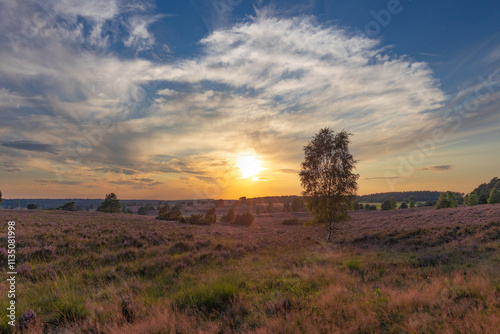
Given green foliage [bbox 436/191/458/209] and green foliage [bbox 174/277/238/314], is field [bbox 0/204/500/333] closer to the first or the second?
green foliage [bbox 174/277/238/314]

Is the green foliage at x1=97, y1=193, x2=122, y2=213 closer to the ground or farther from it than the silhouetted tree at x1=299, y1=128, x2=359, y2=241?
closer to the ground

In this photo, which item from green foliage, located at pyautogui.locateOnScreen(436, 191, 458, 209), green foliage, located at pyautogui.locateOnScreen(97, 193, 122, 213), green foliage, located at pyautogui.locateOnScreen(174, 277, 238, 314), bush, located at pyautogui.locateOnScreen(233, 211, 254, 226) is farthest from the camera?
green foliage, located at pyautogui.locateOnScreen(97, 193, 122, 213)

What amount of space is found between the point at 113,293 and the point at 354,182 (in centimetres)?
2230

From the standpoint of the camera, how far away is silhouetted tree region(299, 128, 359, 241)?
73.9 feet

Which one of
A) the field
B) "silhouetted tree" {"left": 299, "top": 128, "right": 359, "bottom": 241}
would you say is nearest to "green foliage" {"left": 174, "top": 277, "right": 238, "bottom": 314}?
the field

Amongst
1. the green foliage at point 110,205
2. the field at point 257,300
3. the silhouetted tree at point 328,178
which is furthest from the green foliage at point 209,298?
the green foliage at point 110,205

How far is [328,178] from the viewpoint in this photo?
2288 cm

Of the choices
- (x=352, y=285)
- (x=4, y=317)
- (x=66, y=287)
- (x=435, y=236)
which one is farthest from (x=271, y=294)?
(x=435, y=236)

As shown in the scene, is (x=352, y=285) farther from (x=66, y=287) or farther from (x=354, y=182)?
(x=354, y=182)

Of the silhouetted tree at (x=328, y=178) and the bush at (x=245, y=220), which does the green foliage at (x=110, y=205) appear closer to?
the bush at (x=245, y=220)

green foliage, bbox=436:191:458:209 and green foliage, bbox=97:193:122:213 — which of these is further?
green foliage, bbox=97:193:122:213

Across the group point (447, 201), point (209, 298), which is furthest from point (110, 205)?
point (447, 201)

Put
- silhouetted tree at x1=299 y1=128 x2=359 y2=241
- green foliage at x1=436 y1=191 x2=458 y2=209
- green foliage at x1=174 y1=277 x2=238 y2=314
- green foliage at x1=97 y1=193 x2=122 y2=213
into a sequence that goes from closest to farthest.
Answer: green foliage at x1=174 y1=277 x2=238 y2=314, silhouetted tree at x1=299 y1=128 x2=359 y2=241, green foliage at x1=436 y1=191 x2=458 y2=209, green foliage at x1=97 y1=193 x2=122 y2=213

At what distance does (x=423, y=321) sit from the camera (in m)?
4.41
